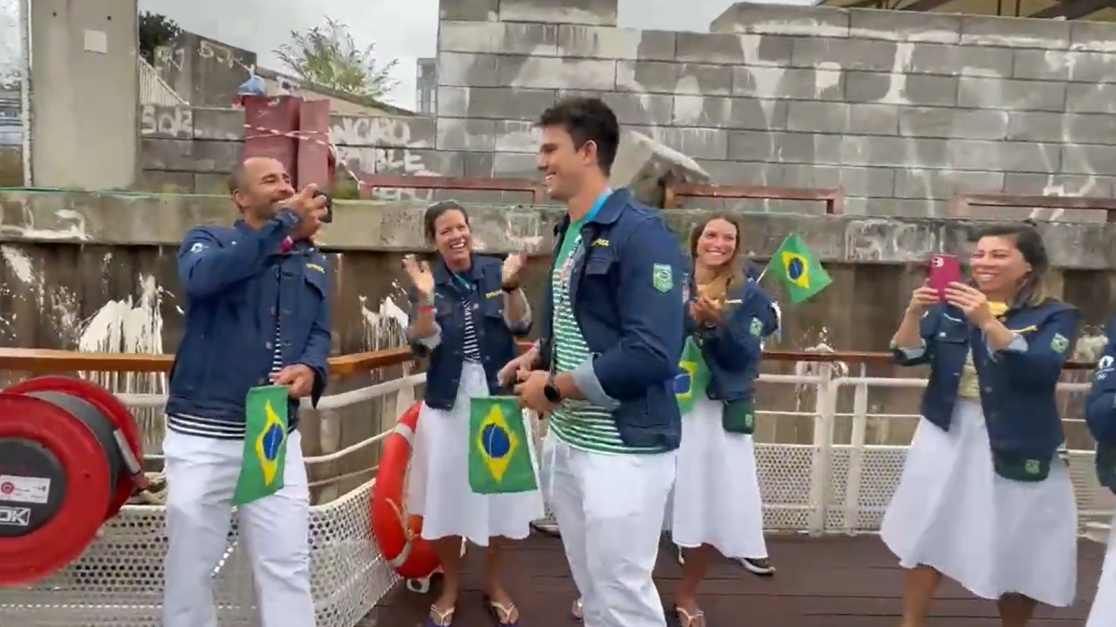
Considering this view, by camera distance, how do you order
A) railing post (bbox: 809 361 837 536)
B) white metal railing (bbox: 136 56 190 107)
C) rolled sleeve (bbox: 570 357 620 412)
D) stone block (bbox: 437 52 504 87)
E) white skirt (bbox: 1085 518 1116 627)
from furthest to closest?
1. white metal railing (bbox: 136 56 190 107)
2. stone block (bbox: 437 52 504 87)
3. railing post (bbox: 809 361 837 536)
4. white skirt (bbox: 1085 518 1116 627)
5. rolled sleeve (bbox: 570 357 620 412)

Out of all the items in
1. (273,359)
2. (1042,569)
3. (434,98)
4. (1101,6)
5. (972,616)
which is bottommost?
(972,616)

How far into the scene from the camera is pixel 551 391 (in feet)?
7.01

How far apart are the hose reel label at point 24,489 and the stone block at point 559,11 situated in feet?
21.3

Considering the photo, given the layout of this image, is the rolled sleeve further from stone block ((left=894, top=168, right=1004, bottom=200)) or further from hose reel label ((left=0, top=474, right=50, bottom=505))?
stone block ((left=894, top=168, right=1004, bottom=200))

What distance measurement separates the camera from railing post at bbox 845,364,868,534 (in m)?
4.66

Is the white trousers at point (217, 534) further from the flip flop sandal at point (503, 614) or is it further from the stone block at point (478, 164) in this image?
the stone block at point (478, 164)

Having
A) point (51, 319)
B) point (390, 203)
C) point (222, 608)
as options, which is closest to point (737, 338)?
point (222, 608)

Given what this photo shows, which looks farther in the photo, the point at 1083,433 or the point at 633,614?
the point at 1083,433

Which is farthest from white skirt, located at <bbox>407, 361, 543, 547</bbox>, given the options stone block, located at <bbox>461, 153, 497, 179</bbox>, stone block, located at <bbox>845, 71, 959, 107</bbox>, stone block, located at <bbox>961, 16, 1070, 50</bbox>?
stone block, located at <bbox>961, 16, 1070, 50</bbox>

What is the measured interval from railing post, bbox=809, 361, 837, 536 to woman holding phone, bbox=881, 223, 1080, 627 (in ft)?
4.87

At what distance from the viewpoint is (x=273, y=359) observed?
2.55 meters

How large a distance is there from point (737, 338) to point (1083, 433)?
12.8ft

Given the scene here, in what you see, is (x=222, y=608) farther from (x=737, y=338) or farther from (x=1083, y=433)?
(x=1083, y=433)

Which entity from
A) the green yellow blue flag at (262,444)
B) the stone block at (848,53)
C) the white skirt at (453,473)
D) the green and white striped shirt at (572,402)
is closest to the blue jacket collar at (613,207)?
the green and white striped shirt at (572,402)
